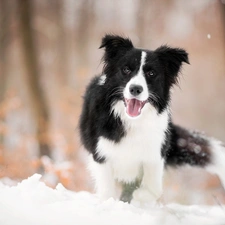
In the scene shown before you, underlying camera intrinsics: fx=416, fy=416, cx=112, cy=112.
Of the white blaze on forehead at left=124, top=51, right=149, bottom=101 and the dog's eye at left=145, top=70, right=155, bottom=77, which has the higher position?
the dog's eye at left=145, top=70, right=155, bottom=77

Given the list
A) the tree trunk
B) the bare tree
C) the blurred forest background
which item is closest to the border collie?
the blurred forest background

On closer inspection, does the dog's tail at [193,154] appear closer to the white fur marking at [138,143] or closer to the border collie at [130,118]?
the border collie at [130,118]

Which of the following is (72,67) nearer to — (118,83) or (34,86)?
(34,86)

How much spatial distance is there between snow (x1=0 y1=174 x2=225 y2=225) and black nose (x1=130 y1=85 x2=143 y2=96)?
580 mm

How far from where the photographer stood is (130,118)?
2309mm

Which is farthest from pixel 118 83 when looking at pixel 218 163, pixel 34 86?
pixel 34 86

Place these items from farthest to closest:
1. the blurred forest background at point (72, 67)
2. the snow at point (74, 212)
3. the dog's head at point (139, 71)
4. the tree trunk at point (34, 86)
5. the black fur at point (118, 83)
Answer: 1. the tree trunk at point (34, 86)
2. the blurred forest background at point (72, 67)
3. the black fur at point (118, 83)
4. the dog's head at point (139, 71)
5. the snow at point (74, 212)

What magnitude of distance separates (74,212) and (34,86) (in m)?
2.55

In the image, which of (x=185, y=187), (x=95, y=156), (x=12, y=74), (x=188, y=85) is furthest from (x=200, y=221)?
(x=12, y=74)

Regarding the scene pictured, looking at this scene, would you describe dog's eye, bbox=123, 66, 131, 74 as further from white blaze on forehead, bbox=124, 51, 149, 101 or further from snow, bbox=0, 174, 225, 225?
snow, bbox=0, 174, 225, 225

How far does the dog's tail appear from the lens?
107 inches

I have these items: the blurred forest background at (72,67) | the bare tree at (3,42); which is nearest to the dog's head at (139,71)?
the blurred forest background at (72,67)

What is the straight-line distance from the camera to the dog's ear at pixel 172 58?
2.36 meters

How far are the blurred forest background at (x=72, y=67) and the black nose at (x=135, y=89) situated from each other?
50.4 inches
